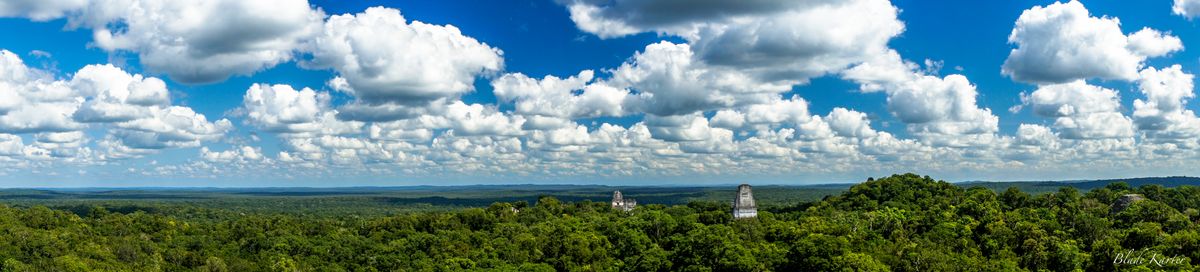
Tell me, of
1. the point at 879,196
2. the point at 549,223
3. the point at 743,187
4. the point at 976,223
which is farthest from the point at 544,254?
the point at 879,196

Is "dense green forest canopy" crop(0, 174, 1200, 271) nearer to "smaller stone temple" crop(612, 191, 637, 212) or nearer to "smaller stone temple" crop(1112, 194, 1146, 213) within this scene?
"smaller stone temple" crop(1112, 194, 1146, 213)

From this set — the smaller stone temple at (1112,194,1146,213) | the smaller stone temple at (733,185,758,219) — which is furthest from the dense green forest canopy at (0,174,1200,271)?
the smaller stone temple at (733,185,758,219)

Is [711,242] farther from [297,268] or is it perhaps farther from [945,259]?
[297,268]

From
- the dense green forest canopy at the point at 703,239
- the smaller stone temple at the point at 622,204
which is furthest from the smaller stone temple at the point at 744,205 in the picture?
the smaller stone temple at the point at 622,204

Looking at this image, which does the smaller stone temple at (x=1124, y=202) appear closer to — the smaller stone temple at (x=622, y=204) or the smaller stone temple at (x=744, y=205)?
the smaller stone temple at (x=744, y=205)

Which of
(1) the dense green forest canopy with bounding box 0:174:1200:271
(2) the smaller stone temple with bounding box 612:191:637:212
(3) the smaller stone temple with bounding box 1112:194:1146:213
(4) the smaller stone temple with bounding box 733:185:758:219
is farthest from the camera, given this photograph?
(2) the smaller stone temple with bounding box 612:191:637:212

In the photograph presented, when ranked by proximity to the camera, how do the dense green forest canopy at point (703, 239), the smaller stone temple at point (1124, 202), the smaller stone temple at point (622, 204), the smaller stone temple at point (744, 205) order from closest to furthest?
the dense green forest canopy at point (703, 239) < the smaller stone temple at point (1124, 202) < the smaller stone temple at point (744, 205) < the smaller stone temple at point (622, 204)

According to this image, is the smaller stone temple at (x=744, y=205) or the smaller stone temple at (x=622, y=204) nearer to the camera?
the smaller stone temple at (x=744, y=205)
